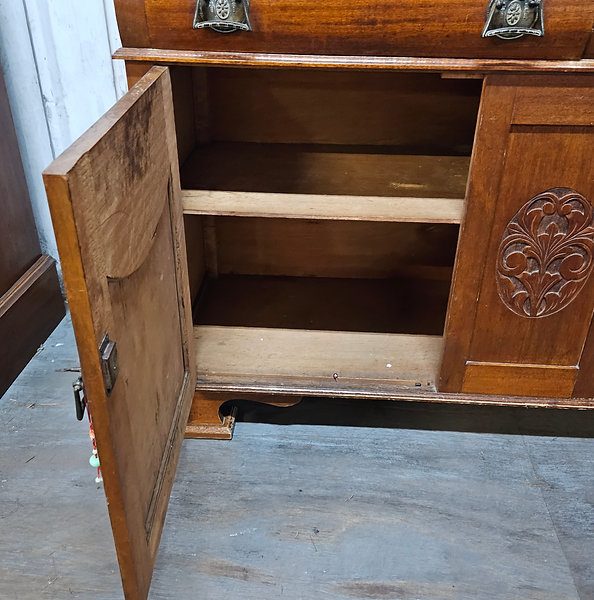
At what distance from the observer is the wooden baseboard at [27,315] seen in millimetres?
1670

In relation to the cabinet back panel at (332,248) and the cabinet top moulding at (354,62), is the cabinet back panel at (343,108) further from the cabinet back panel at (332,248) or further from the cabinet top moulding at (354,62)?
the cabinet top moulding at (354,62)

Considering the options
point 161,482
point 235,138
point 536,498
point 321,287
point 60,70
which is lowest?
point 536,498

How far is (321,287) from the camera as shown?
1859mm

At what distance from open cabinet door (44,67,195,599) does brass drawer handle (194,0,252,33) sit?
111mm

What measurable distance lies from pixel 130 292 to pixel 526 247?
0.75 metres

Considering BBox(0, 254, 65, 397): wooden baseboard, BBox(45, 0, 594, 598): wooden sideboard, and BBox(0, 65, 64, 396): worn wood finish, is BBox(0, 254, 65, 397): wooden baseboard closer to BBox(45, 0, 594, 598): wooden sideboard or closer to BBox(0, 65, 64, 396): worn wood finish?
BBox(0, 65, 64, 396): worn wood finish

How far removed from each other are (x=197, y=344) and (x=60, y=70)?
86cm

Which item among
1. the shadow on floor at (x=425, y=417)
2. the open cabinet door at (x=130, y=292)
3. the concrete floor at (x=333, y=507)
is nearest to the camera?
the open cabinet door at (x=130, y=292)

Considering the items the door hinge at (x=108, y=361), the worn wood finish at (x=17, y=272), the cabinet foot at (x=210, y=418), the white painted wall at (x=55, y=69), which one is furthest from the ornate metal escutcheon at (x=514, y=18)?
the worn wood finish at (x=17, y=272)

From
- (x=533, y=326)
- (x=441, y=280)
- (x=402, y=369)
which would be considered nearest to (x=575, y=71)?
(x=533, y=326)

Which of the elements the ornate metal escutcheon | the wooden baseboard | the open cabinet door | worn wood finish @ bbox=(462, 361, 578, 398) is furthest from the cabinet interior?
the wooden baseboard

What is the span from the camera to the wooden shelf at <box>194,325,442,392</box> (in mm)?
1423

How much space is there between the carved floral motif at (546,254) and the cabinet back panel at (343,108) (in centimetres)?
52

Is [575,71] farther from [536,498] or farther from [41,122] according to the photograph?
[41,122]
